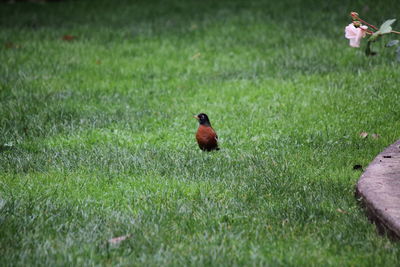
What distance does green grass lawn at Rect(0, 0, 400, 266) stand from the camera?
397 cm

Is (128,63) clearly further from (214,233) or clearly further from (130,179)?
(214,233)

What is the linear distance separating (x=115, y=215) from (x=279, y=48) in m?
6.43

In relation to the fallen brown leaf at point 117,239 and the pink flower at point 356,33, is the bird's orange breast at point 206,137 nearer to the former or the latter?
the pink flower at point 356,33

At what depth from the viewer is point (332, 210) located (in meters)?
4.46

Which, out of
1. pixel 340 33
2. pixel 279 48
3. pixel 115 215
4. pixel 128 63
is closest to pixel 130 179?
pixel 115 215

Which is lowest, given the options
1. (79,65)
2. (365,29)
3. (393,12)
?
(79,65)

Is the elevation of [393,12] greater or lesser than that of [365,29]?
lesser

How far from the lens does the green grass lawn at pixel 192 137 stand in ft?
13.0

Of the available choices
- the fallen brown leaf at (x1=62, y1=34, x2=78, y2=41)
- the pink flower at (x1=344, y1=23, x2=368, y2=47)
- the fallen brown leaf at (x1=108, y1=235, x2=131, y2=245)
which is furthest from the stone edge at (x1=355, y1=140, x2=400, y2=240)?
the fallen brown leaf at (x1=62, y1=34, x2=78, y2=41)

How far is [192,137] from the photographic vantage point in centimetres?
674

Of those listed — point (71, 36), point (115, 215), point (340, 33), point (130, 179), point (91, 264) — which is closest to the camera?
point (91, 264)

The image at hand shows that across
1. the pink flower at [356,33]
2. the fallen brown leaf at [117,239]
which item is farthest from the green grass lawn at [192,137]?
the pink flower at [356,33]

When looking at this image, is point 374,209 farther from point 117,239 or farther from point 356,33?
point 117,239

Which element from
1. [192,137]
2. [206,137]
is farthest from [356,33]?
[192,137]
